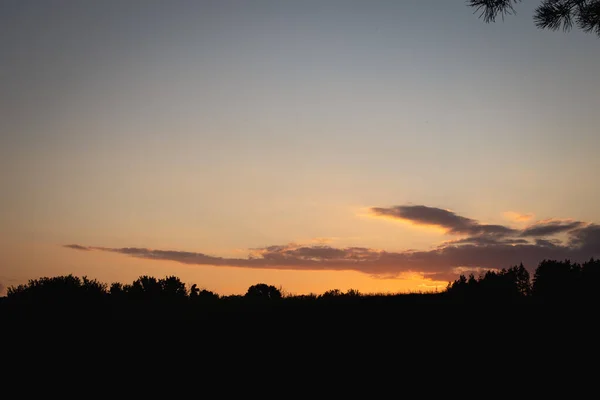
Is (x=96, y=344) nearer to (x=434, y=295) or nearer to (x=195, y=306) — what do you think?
(x=195, y=306)

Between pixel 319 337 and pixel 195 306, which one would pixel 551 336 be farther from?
pixel 195 306

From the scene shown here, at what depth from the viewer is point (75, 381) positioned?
45.4 ft

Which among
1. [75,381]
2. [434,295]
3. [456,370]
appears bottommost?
[75,381]

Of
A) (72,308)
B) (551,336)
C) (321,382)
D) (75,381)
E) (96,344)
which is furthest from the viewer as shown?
(72,308)

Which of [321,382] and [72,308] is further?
[72,308]

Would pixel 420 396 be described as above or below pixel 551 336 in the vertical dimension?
below

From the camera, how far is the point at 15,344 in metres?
16.4

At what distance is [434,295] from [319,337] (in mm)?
7186

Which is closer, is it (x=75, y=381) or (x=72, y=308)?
(x=75, y=381)

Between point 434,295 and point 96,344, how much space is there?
12.1 meters

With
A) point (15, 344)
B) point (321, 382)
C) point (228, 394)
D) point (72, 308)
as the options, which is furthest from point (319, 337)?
point (72, 308)

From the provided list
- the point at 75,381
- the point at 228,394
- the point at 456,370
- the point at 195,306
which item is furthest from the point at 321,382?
the point at 195,306

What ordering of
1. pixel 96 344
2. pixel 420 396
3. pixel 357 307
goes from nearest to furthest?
pixel 420 396, pixel 96 344, pixel 357 307

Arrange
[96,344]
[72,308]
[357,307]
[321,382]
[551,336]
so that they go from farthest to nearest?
[72,308] → [357,307] → [96,344] → [551,336] → [321,382]
